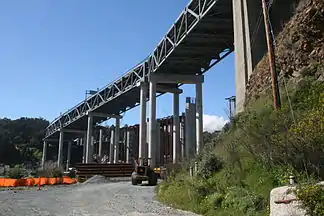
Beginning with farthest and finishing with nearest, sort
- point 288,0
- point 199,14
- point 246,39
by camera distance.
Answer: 1. point 199,14
2. point 246,39
3. point 288,0

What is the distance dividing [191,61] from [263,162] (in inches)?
1411

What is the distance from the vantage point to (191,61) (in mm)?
47281

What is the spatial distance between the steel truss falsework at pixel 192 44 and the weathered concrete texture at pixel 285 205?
26.5 meters

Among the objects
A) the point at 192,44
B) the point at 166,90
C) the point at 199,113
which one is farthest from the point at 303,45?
the point at 166,90

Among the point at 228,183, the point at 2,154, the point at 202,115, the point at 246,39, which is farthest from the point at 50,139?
the point at 228,183

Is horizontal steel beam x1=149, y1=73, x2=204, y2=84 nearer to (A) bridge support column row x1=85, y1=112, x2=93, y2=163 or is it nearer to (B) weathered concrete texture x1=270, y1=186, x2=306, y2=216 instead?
(A) bridge support column row x1=85, y1=112, x2=93, y2=163

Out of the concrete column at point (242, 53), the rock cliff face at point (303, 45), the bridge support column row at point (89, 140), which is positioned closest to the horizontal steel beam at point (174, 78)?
the concrete column at point (242, 53)

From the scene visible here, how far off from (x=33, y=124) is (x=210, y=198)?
14085 centimetres

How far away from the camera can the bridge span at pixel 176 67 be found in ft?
121

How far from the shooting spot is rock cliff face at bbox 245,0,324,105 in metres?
16.9

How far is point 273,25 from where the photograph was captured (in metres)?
23.4

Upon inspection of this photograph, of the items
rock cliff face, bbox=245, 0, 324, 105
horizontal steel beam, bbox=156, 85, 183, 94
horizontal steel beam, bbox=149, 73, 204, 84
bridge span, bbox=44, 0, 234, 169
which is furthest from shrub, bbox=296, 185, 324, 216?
horizontal steel beam, bbox=156, 85, 183, 94

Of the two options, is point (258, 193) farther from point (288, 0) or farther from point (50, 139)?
point (50, 139)

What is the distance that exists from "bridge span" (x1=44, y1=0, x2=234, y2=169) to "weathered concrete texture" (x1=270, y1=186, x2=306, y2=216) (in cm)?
2267
